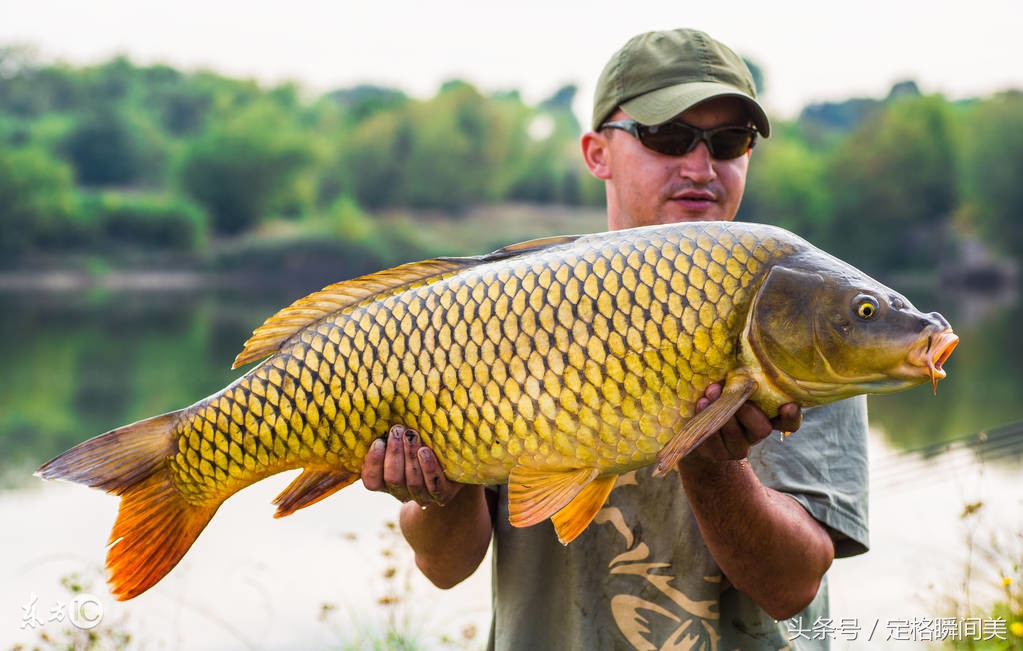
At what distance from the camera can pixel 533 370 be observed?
1342 millimetres

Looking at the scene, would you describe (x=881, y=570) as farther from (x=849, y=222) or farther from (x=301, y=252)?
(x=849, y=222)

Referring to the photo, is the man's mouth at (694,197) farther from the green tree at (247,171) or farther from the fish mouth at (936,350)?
the green tree at (247,171)

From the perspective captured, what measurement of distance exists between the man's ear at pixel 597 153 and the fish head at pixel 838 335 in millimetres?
673

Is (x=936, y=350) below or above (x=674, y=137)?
below

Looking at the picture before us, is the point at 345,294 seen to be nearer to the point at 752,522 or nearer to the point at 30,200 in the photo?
the point at 752,522

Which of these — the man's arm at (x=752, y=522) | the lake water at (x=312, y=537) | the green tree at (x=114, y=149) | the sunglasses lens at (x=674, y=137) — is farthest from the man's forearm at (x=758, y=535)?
the green tree at (x=114, y=149)

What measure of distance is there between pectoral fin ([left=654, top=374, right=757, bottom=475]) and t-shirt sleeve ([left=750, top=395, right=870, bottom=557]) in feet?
0.99

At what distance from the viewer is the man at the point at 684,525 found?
4.60 ft

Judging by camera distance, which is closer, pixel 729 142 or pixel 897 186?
pixel 729 142

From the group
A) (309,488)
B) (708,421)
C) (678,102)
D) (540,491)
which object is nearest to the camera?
(708,421)

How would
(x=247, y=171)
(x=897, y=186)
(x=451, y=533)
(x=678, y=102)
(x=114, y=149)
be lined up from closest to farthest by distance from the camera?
(x=451, y=533) → (x=678, y=102) → (x=897, y=186) → (x=247, y=171) → (x=114, y=149)

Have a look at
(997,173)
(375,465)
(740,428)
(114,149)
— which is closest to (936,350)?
(740,428)

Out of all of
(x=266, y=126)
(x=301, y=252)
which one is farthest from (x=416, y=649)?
(x=266, y=126)

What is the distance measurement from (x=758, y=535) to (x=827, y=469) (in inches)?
8.4
